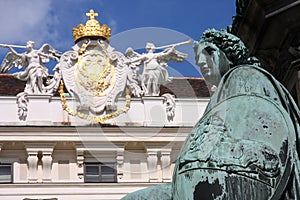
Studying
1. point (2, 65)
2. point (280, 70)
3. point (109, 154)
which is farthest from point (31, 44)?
point (280, 70)

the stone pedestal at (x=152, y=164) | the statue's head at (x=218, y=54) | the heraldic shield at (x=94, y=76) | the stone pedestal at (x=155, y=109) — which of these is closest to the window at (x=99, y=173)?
the stone pedestal at (x=152, y=164)

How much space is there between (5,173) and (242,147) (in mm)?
16724

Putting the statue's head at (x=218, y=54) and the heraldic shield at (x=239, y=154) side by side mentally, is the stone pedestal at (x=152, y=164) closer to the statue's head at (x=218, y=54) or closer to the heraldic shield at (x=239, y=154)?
the statue's head at (x=218, y=54)

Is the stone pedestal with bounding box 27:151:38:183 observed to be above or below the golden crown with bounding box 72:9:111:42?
below

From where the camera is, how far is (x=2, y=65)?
2023cm

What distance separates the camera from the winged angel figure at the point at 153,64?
19.1m

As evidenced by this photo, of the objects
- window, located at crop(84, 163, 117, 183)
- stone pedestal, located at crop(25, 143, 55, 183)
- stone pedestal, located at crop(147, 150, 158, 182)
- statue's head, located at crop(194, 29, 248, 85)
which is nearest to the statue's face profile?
statue's head, located at crop(194, 29, 248, 85)

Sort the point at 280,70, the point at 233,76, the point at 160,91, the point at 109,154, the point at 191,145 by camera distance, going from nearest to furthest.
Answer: the point at 191,145, the point at 233,76, the point at 280,70, the point at 109,154, the point at 160,91

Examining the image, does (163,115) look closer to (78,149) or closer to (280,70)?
(78,149)

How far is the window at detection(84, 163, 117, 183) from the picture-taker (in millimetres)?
18297

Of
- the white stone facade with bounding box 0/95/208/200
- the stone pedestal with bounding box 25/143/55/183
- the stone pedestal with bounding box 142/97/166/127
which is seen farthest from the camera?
the stone pedestal with bounding box 142/97/166/127

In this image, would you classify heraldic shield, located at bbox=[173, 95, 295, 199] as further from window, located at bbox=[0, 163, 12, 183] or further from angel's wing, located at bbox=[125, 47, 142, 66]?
angel's wing, located at bbox=[125, 47, 142, 66]

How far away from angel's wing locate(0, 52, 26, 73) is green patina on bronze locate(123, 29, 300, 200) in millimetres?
17527

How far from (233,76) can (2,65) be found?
18632mm
